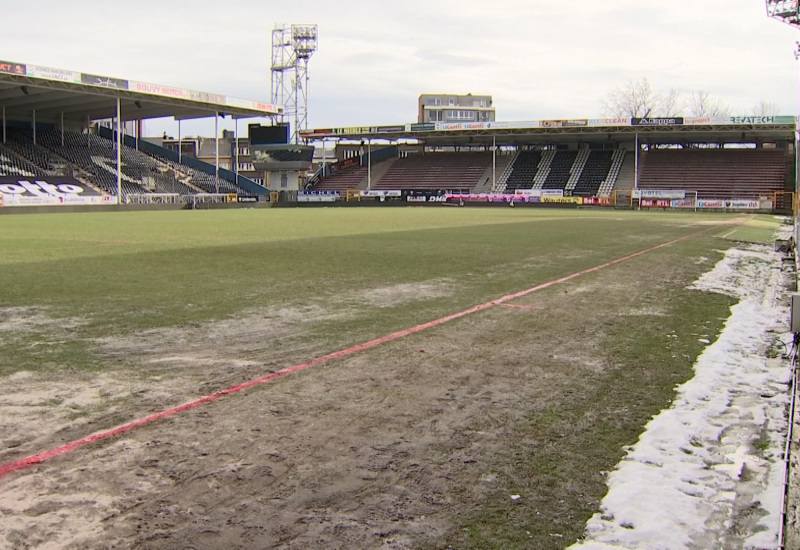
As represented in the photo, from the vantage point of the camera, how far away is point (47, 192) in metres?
44.7

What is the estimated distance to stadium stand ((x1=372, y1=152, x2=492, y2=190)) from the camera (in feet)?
226

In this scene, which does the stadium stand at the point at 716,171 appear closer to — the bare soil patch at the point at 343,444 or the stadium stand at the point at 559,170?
the stadium stand at the point at 559,170

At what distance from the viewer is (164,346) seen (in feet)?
21.1

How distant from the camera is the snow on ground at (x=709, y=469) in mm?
3090

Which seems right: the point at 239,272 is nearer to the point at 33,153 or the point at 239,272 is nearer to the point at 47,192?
the point at 47,192

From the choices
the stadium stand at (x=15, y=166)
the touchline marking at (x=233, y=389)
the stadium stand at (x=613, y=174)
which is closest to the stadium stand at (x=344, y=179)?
the stadium stand at (x=613, y=174)

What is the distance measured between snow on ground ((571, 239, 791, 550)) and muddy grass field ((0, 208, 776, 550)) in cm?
14

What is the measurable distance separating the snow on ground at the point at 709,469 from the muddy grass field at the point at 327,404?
143 millimetres

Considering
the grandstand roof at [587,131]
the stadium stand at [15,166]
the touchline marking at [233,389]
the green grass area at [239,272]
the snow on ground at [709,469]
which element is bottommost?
the snow on ground at [709,469]

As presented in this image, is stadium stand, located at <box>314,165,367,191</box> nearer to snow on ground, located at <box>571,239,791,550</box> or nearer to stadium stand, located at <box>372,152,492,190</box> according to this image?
stadium stand, located at <box>372,152,492,190</box>

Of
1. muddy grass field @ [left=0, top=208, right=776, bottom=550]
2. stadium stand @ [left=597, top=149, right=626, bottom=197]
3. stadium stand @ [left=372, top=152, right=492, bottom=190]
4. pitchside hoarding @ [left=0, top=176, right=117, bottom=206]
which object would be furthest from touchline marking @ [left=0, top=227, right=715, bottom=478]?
stadium stand @ [left=372, top=152, right=492, bottom=190]

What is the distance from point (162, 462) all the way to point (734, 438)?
11.0 ft

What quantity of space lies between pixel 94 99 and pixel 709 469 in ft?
182

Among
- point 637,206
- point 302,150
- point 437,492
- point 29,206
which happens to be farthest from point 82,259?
point 302,150
